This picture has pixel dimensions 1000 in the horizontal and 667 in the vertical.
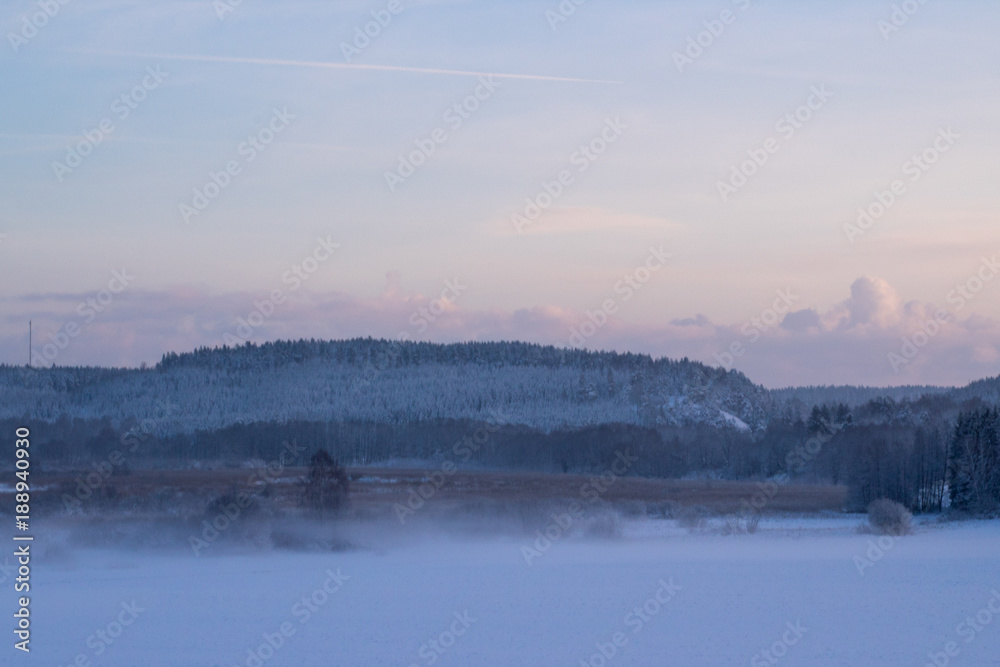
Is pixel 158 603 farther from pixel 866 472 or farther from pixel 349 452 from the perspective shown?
pixel 349 452

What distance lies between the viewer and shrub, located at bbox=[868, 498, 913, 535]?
158 ft

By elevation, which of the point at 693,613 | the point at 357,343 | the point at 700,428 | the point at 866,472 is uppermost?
the point at 357,343

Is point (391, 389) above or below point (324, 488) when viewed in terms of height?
above

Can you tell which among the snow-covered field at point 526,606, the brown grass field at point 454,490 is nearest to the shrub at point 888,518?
the snow-covered field at point 526,606

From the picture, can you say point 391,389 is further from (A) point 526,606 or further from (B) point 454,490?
(A) point 526,606

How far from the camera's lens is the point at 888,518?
48.7m

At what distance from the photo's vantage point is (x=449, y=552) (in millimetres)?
42906

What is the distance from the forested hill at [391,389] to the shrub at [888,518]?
8658 cm

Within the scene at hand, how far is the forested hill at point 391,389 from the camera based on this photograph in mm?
143500

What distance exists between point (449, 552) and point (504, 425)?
289ft

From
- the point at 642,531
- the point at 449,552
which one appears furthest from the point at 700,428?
the point at 449,552

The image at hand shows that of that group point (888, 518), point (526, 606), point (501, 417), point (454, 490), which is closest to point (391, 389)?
point (501, 417)

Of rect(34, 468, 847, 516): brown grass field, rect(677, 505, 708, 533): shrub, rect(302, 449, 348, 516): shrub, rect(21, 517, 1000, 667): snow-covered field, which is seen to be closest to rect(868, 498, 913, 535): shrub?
rect(21, 517, 1000, 667): snow-covered field

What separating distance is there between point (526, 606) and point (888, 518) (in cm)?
2706
